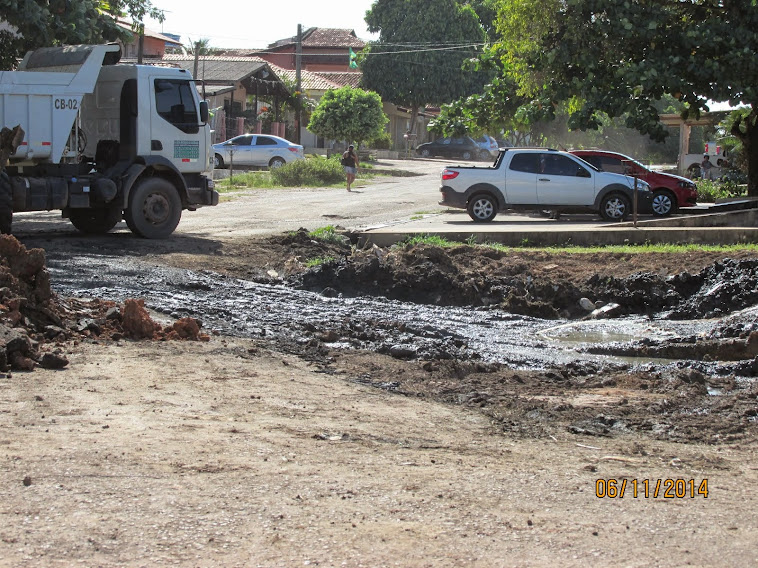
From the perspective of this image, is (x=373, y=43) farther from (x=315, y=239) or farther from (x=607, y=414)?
(x=607, y=414)

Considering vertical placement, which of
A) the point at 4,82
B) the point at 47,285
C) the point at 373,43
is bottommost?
the point at 47,285

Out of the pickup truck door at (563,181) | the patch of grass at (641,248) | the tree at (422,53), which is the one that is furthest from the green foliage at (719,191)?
the tree at (422,53)

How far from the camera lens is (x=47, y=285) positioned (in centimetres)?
882

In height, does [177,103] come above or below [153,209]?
above

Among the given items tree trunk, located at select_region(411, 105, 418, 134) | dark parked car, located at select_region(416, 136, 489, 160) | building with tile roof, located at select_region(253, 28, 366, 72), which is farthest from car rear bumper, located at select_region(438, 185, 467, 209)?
building with tile roof, located at select_region(253, 28, 366, 72)

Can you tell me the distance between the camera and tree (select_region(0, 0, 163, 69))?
55.4 ft

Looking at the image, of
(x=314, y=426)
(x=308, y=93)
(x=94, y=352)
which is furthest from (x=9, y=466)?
(x=308, y=93)

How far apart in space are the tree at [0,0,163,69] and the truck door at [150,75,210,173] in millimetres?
2825

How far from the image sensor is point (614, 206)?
853 inches

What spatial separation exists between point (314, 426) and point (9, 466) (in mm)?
1971

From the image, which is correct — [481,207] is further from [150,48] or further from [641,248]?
[150,48]

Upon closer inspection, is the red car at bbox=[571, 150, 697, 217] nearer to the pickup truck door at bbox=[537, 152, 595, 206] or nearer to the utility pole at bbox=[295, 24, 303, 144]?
the pickup truck door at bbox=[537, 152, 595, 206]

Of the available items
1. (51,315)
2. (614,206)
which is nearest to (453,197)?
(614,206)

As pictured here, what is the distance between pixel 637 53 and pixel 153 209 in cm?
1165
